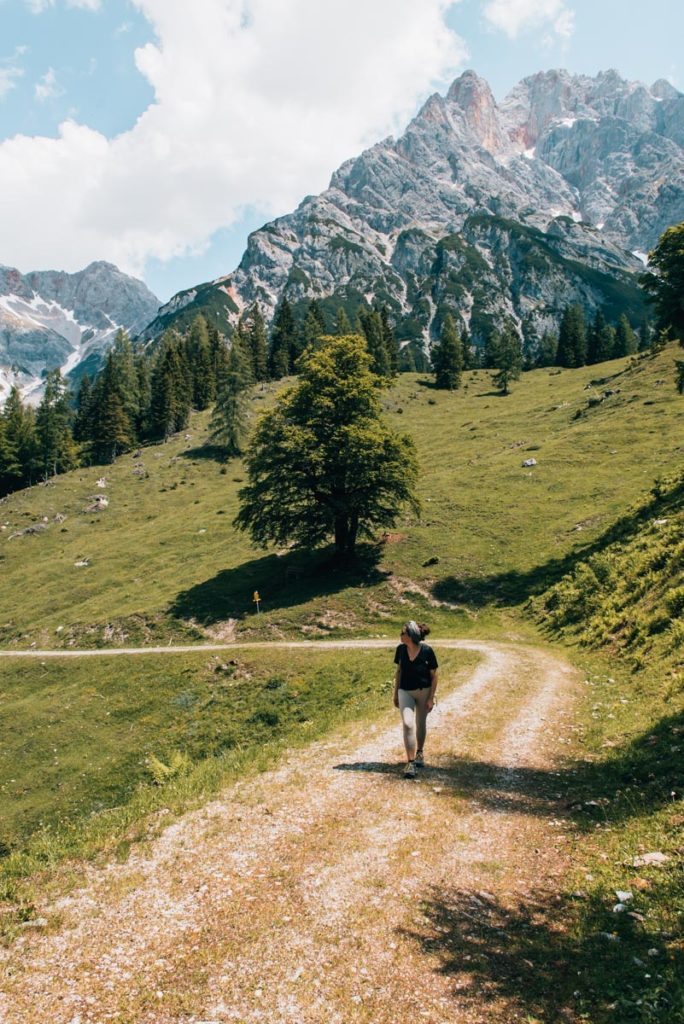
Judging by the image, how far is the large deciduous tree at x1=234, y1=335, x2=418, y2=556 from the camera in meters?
42.7

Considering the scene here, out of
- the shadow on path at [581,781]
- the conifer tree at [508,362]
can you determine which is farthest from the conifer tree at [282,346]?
the shadow on path at [581,781]

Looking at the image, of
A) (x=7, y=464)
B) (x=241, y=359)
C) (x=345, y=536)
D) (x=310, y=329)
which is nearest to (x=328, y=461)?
(x=345, y=536)

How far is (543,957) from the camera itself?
6711mm

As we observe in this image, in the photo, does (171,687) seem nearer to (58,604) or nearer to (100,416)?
(58,604)

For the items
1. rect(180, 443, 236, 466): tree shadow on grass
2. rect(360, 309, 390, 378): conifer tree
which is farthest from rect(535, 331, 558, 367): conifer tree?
rect(180, 443, 236, 466): tree shadow on grass

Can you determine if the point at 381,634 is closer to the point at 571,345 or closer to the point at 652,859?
the point at 652,859

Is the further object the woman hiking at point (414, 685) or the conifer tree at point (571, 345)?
the conifer tree at point (571, 345)

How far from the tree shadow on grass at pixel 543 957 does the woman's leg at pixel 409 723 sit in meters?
4.41

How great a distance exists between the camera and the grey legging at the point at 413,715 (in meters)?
12.7

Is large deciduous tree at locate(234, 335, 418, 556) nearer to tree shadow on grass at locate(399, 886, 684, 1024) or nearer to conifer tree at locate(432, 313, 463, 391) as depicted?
tree shadow on grass at locate(399, 886, 684, 1024)

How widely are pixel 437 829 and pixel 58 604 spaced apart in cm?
5377

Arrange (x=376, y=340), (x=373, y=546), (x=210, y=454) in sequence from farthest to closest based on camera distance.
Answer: (x=376, y=340) → (x=210, y=454) → (x=373, y=546)

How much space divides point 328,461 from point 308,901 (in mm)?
35960

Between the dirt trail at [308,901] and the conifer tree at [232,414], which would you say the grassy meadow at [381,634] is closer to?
the dirt trail at [308,901]
